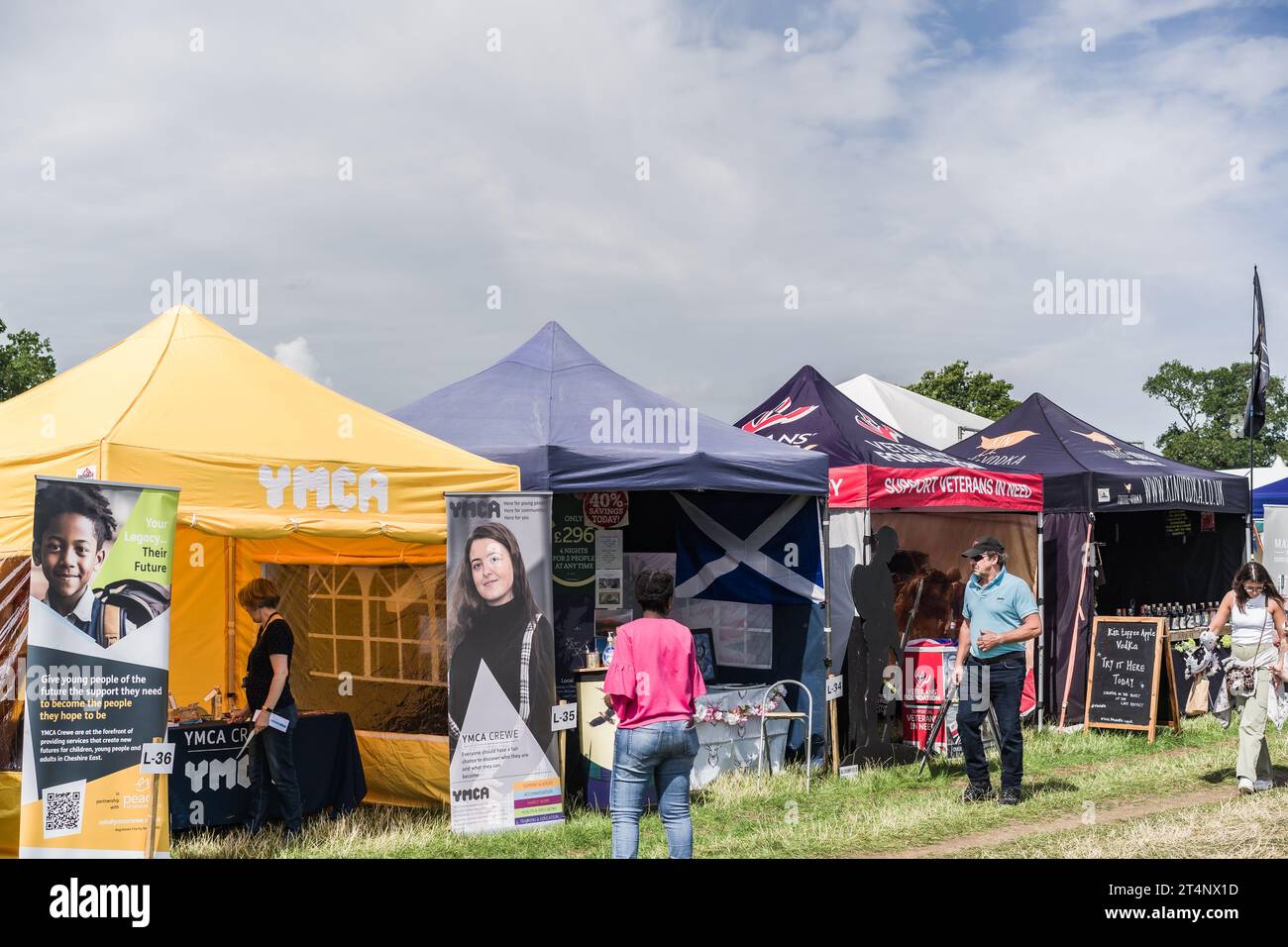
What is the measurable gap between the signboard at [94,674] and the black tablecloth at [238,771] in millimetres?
1272

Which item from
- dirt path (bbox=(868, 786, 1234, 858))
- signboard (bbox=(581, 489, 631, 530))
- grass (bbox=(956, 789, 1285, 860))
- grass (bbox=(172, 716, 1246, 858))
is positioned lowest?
dirt path (bbox=(868, 786, 1234, 858))

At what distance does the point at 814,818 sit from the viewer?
752cm

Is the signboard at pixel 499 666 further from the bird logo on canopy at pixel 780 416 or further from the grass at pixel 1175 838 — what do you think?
the bird logo on canopy at pixel 780 416

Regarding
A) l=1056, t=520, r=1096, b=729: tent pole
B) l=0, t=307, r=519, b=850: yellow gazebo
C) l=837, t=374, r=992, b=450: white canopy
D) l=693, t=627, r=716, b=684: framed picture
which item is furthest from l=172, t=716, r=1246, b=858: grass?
l=837, t=374, r=992, b=450: white canopy

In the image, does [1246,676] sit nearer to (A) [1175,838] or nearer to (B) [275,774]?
(A) [1175,838]

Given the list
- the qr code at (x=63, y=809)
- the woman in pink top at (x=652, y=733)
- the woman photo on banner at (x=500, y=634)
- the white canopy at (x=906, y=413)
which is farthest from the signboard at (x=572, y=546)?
the white canopy at (x=906, y=413)

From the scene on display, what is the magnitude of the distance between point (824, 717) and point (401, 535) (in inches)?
145

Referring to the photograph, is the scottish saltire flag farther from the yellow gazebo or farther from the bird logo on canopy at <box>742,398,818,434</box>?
the yellow gazebo

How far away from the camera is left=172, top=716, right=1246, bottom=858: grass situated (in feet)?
21.8

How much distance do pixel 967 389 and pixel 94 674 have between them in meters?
41.5

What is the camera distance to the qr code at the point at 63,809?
529 cm

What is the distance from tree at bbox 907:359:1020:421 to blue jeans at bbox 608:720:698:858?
39848mm
